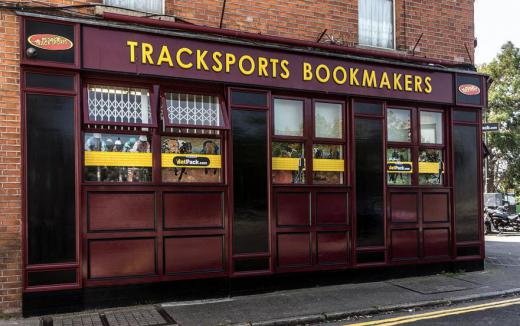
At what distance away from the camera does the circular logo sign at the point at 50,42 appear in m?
6.22

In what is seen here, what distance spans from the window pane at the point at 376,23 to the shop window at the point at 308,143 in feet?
5.46

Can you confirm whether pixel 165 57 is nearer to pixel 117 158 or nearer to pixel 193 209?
pixel 117 158

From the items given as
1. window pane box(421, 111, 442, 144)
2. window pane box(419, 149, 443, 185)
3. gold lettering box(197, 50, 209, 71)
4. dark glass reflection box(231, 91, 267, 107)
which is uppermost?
gold lettering box(197, 50, 209, 71)

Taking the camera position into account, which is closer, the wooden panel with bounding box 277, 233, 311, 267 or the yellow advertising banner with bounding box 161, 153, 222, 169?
the yellow advertising banner with bounding box 161, 153, 222, 169

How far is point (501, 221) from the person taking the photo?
1778 centimetres

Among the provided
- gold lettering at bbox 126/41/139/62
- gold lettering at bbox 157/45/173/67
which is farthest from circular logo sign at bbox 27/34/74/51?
gold lettering at bbox 157/45/173/67

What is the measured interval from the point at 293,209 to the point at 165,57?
319 centimetres

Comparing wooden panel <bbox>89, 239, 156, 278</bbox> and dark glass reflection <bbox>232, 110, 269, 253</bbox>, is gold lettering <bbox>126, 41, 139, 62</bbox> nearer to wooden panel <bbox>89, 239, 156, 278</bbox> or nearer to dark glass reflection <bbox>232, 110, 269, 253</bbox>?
dark glass reflection <bbox>232, 110, 269, 253</bbox>

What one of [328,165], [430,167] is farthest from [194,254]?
[430,167]

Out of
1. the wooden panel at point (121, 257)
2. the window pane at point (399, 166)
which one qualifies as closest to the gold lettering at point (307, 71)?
the window pane at point (399, 166)

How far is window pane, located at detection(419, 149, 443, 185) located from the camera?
30.1 ft

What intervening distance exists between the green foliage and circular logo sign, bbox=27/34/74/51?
29912 millimetres

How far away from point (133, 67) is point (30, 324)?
3666 mm

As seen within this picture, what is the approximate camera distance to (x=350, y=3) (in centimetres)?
875
